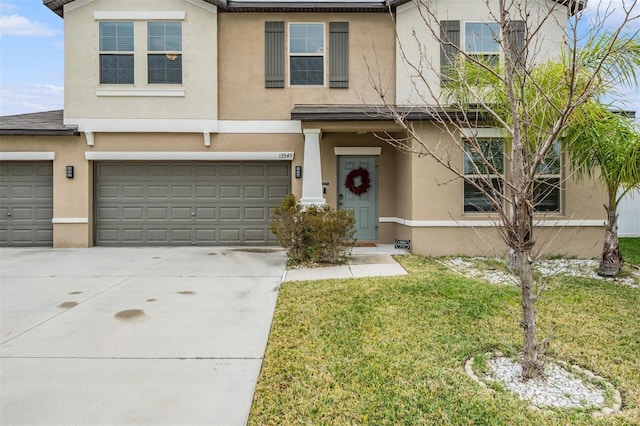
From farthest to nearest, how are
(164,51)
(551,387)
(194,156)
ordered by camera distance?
1. (194,156)
2. (164,51)
3. (551,387)

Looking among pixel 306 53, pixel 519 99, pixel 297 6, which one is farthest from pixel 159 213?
pixel 519 99

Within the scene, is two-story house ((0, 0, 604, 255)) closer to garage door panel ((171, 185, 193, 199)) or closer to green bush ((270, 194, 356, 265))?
garage door panel ((171, 185, 193, 199))

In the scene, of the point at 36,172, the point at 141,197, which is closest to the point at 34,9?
the point at 36,172

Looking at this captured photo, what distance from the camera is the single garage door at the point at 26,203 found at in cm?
1073

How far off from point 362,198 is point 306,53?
13.7 feet

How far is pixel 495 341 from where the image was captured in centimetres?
412

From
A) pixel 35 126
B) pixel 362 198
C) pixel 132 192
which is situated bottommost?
pixel 362 198

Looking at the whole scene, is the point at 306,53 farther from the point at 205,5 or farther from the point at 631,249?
the point at 631,249

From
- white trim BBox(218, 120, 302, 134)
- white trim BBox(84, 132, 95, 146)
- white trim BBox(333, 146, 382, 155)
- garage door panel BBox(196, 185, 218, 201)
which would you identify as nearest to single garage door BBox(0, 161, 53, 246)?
white trim BBox(84, 132, 95, 146)

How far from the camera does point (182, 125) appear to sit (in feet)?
34.6

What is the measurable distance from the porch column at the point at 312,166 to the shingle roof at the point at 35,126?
606cm

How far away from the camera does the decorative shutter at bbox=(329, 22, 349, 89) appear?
1057cm

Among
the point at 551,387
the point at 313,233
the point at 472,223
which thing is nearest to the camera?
the point at 551,387

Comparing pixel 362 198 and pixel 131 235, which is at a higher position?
pixel 362 198
